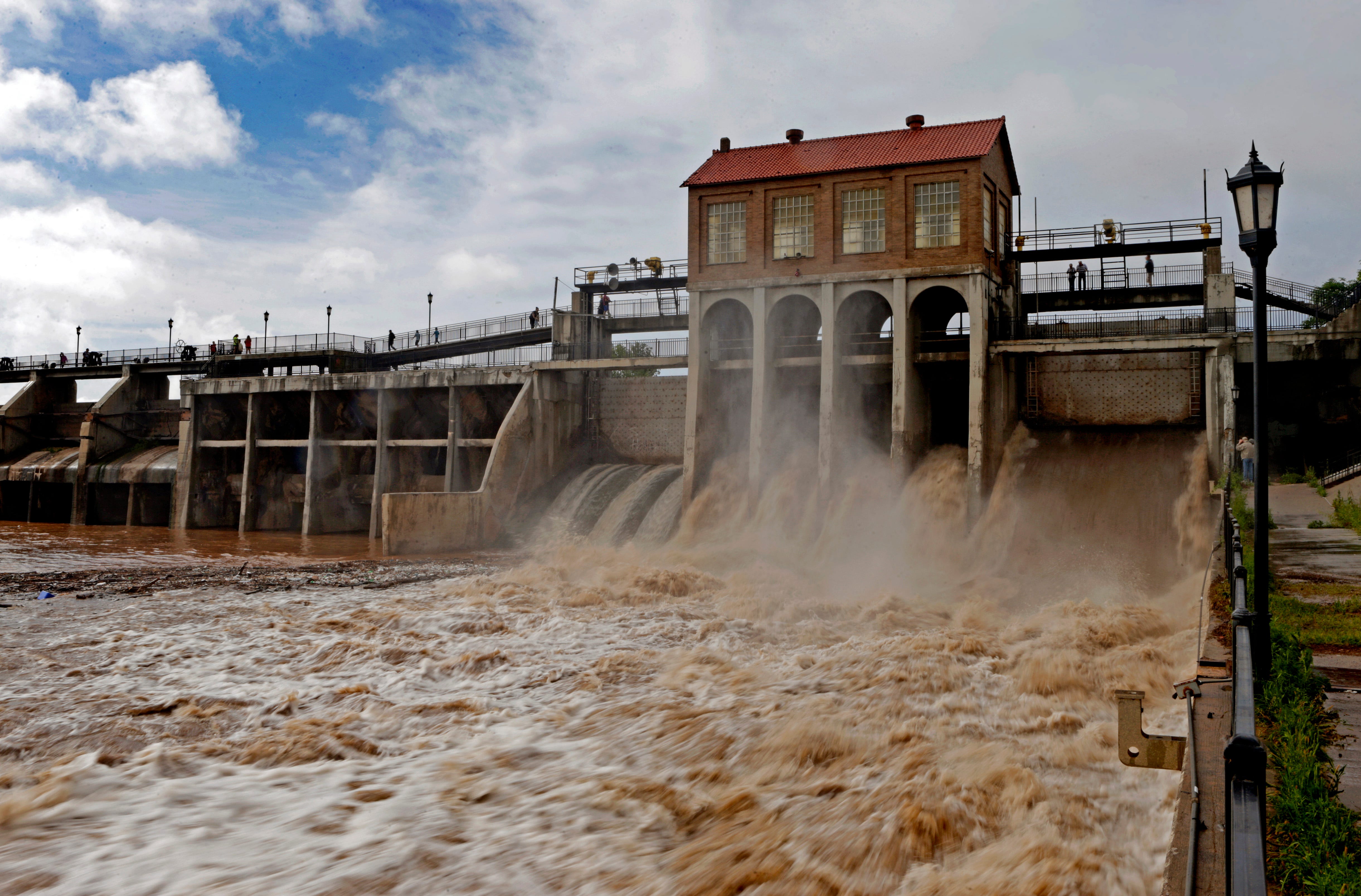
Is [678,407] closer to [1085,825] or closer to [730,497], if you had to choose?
[730,497]

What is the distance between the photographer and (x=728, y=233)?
27719 mm

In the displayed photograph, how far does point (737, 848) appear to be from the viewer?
6176mm

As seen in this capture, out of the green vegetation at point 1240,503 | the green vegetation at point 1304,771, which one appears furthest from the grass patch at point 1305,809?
the green vegetation at point 1240,503

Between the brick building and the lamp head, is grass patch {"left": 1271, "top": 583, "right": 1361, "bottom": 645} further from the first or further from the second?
the brick building

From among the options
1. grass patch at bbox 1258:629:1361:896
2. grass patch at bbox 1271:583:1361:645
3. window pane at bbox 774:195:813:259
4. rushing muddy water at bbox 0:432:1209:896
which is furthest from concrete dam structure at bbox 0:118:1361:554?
grass patch at bbox 1258:629:1361:896

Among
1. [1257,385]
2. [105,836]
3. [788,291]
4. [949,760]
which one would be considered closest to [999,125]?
[788,291]

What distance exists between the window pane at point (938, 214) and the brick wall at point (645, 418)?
10.1m

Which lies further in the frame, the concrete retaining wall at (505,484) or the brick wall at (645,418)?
the brick wall at (645,418)

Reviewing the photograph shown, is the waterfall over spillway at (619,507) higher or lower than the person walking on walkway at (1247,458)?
lower

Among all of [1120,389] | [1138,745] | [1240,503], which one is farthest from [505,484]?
[1138,745]

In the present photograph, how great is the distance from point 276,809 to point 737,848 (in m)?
3.60

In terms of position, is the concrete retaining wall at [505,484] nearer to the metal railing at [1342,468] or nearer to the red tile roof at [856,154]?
the red tile roof at [856,154]

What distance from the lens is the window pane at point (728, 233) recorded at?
27469 millimetres

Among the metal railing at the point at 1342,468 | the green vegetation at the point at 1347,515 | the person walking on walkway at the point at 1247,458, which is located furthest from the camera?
the metal railing at the point at 1342,468
